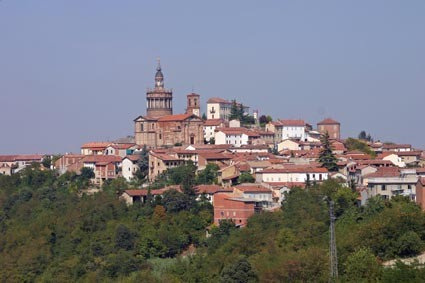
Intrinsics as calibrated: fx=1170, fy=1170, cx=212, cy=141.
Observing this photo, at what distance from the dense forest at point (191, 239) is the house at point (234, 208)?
65cm

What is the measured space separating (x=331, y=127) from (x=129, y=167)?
43.3ft

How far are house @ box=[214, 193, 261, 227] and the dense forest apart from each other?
652 millimetres

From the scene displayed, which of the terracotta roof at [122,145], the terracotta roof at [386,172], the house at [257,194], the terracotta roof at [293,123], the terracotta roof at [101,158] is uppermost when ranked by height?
the terracotta roof at [293,123]

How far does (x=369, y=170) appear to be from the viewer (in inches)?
1804

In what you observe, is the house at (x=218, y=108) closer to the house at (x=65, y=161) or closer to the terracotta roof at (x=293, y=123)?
the terracotta roof at (x=293, y=123)

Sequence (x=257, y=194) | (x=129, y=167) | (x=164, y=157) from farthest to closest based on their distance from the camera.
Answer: (x=129, y=167) → (x=164, y=157) → (x=257, y=194)

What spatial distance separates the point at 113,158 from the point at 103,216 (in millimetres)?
8260

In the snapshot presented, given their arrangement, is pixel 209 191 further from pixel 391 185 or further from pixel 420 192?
pixel 420 192

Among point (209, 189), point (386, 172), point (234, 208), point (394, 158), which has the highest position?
point (394, 158)

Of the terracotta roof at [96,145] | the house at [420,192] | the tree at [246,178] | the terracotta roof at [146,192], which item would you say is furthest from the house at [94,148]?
the house at [420,192]

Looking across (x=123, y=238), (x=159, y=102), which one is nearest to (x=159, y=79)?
(x=159, y=102)

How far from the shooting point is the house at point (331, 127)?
60784mm

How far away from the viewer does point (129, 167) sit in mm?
52562

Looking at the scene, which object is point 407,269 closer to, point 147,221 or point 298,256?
point 298,256
